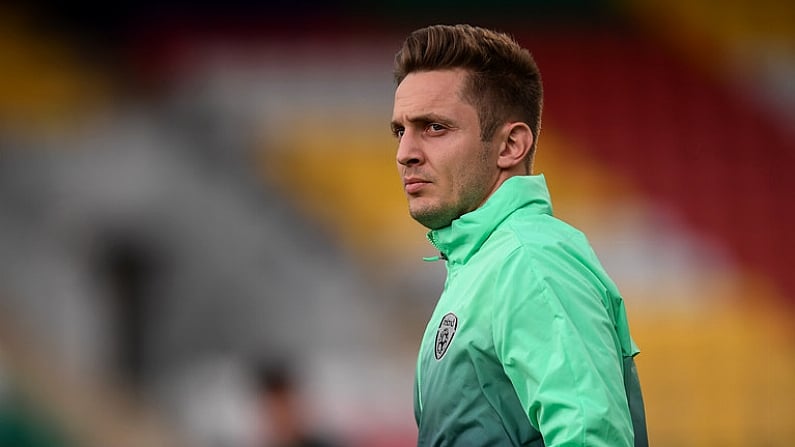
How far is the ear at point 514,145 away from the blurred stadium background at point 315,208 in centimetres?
330

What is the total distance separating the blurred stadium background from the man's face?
3.29 m

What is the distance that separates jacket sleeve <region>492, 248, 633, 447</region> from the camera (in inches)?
57.9

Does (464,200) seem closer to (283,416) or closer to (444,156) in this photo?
(444,156)

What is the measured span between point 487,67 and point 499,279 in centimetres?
38

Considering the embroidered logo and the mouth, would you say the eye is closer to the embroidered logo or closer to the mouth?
the mouth

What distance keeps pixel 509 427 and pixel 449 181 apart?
392mm

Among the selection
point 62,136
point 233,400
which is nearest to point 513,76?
point 233,400

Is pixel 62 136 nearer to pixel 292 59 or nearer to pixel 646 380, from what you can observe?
pixel 292 59

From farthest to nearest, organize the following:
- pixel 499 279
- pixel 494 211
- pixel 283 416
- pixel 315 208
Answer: pixel 315 208, pixel 283 416, pixel 494 211, pixel 499 279

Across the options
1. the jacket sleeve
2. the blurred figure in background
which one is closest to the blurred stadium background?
the blurred figure in background

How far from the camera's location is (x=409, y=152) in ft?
5.96

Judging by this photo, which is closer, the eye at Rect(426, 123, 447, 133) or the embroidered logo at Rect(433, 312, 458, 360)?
the embroidered logo at Rect(433, 312, 458, 360)

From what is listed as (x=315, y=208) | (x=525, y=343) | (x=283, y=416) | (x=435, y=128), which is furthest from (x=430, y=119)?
(x=315, y=208)

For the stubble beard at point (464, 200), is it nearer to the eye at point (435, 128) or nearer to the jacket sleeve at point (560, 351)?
the eye at point (435, 128)
